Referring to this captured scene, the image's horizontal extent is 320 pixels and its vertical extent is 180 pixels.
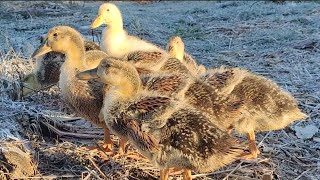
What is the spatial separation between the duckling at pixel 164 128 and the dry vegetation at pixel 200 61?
0.55 m

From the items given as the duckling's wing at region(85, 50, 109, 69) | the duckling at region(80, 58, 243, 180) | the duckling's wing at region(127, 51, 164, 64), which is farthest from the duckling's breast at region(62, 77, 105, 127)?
the duckling's wing at region(127, 51, 164, 64)

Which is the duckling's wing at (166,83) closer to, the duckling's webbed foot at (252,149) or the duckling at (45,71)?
the duckling's webbed foot at (252,149)

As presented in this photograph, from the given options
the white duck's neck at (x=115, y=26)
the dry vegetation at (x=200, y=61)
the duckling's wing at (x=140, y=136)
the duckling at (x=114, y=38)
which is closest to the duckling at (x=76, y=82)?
the dry vegetation at (x=200, y=61)

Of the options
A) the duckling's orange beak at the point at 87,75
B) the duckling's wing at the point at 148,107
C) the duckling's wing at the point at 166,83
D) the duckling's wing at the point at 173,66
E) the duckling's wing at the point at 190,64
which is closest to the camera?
the duckling's wing at the point at 148,107

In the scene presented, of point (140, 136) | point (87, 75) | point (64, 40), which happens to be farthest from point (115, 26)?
point (140, 136)

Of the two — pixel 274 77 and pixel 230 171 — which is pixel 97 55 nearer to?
pixel 230 171

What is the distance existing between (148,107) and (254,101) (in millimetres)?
1038

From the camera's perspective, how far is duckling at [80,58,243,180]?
356 centimetres

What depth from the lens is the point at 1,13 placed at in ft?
36.6

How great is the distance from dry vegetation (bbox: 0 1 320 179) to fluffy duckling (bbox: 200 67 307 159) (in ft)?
0.91

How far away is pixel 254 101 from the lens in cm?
434

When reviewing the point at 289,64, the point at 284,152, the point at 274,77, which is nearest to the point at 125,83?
the point at 284,152

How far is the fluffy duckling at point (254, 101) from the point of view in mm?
4301

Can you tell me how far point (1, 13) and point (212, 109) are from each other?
26.8 feet
